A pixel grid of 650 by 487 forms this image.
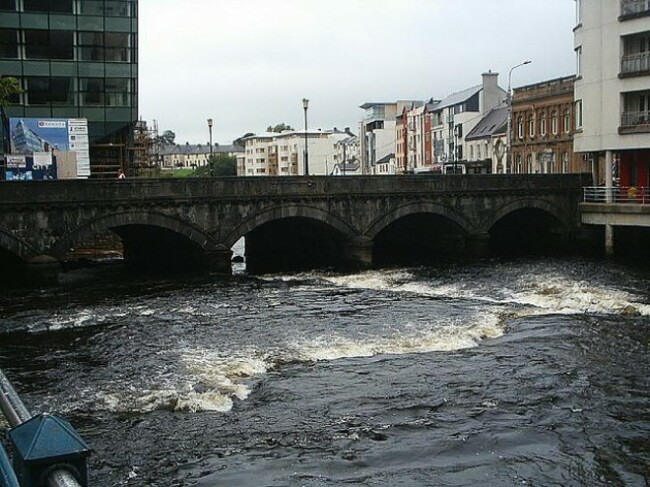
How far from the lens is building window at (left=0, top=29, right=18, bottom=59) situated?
56656 millimetres

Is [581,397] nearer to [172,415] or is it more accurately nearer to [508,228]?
[172,415]

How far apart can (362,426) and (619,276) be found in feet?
88.0

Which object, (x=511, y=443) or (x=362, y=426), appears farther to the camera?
(x=362, y=426)

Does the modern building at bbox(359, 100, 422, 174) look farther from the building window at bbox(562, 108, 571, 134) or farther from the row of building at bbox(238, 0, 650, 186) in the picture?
the building window at bbox(562, 108, 571, 134)

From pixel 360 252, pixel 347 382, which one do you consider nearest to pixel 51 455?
pixel 347 382

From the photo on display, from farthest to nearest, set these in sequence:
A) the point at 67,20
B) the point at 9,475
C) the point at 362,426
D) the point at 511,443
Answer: the point at 67,20 → the point at 362,426 → the point at 511,443 → the point at 9,475

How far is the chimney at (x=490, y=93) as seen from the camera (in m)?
105

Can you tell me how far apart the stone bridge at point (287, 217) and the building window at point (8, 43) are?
15.1m

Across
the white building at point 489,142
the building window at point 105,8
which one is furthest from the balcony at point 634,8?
the white building at point 489,142

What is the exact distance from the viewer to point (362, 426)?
59.0 ft

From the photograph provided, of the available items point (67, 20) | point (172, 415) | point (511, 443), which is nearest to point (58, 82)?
point (67, 20)

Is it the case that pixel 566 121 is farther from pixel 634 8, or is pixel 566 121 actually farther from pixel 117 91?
pixel 117 91

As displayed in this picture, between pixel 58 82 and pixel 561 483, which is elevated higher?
pixel 58 82

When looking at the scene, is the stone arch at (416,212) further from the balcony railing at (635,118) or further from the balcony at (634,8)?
the balcony at (634,8)
